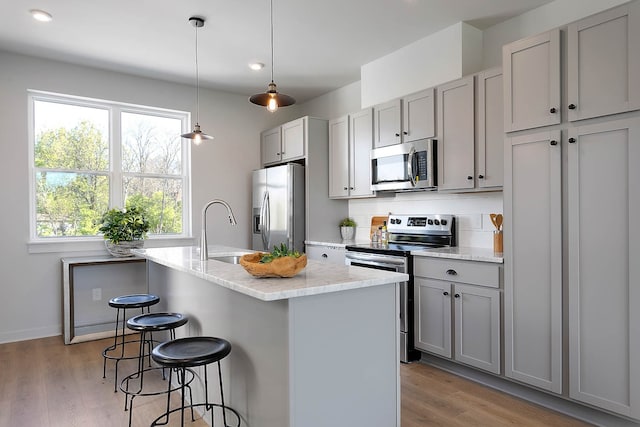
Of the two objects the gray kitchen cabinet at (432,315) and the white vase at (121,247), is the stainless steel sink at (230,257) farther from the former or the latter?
the white vase at (121,247)

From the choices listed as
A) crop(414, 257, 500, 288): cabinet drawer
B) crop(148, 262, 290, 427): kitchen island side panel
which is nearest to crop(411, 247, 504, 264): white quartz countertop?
crop(414, 257, 500, 288): cabinet drawer

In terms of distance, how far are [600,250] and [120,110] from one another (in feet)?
15.1

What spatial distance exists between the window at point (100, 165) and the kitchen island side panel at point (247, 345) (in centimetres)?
227

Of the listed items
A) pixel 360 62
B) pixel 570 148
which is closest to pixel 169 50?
pixel 360 62

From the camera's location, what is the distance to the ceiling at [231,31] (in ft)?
10.1

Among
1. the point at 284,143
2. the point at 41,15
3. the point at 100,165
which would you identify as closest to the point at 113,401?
the point at 100,165

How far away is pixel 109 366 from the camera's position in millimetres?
3340

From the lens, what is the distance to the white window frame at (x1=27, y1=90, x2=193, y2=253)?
4.09 metres

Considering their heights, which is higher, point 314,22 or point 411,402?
point 314,22

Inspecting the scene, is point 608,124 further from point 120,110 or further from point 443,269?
point 120,110

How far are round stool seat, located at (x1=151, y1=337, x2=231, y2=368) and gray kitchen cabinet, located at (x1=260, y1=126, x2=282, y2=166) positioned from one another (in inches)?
131

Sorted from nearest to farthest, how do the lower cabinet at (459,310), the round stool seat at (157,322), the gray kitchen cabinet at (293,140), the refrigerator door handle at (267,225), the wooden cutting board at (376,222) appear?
the round stool seat at (157,322) < the lower cabinet at (459,310) < the wooden cutting board at (376,222) < the gray kitchen cabinet at (293,140) < the refrigerator door handle at (267,225)

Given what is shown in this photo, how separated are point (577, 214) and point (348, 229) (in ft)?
8.65

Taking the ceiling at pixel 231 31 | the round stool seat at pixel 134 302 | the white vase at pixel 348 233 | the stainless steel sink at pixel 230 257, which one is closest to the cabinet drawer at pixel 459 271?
the stainless steel sink at pixel 230 257
